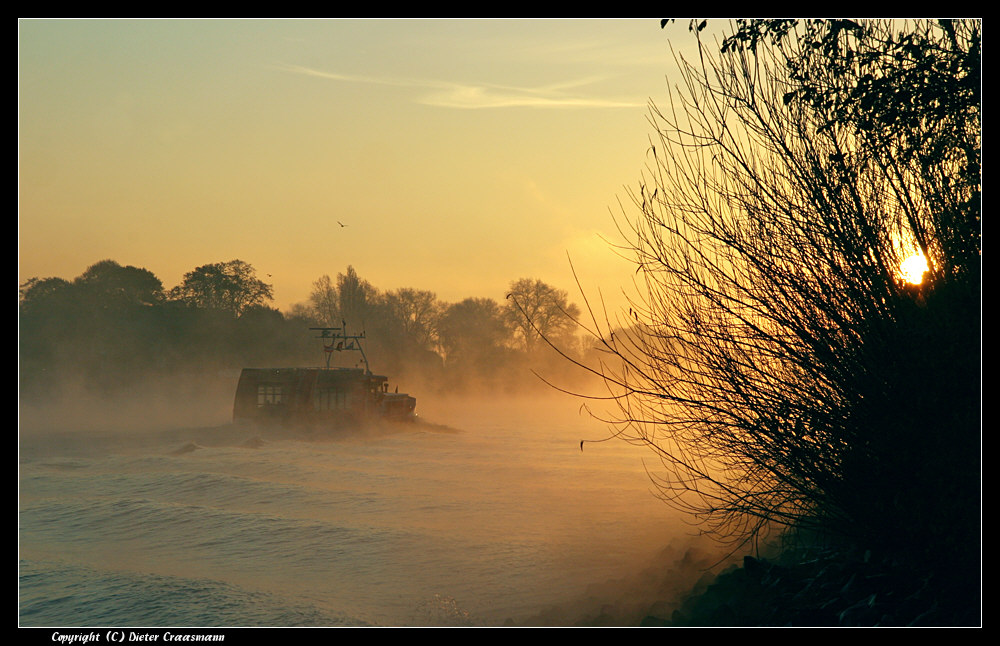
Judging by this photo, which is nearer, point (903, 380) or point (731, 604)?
point (903, 380)

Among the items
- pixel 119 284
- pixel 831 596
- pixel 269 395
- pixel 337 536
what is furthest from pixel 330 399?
pixel 831 596

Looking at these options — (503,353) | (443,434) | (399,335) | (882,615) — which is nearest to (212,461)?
(443,434)

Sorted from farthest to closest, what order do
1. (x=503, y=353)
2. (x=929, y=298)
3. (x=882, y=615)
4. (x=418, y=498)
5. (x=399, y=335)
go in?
(x=503, y=353)
(x=399, y=335)
(x=418, y=498)
(x=882, y=615)
(x=929, y=298)

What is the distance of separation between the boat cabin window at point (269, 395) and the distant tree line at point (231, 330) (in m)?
12.7

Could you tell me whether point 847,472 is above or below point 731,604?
above

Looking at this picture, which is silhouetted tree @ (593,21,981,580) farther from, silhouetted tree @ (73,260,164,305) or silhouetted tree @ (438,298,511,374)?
→ silhouetted tree @ (438,298,511,374)

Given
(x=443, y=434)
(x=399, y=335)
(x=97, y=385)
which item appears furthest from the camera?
(x=399, y=335)

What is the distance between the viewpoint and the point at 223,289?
62125 mm

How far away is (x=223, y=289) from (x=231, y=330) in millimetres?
5783

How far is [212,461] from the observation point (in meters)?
29.7

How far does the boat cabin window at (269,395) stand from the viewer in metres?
36.8

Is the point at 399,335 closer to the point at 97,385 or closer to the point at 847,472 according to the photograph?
the point at 97,385

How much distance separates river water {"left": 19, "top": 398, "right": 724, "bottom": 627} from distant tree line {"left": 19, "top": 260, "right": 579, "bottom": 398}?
15.8m

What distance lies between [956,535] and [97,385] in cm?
5383
